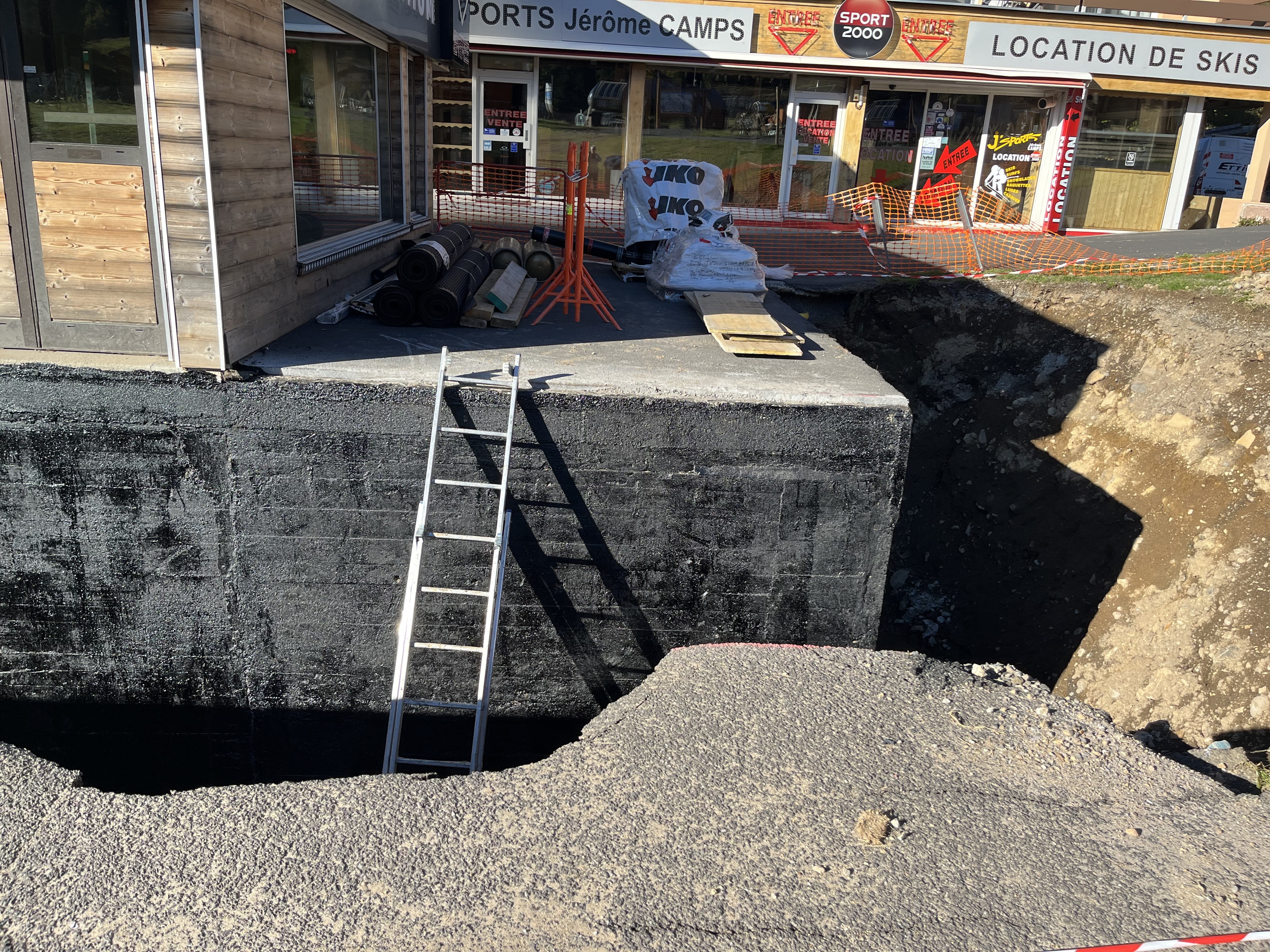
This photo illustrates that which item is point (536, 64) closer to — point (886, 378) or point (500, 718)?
point (886, 378)

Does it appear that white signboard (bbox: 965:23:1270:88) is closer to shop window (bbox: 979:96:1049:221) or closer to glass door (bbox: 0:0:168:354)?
shop window (bbox: 979:96:1049:221)

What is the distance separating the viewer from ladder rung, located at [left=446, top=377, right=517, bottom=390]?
538 cm

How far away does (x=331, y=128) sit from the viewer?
8125mm

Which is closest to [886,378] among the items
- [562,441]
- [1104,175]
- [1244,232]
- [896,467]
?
[896,467]

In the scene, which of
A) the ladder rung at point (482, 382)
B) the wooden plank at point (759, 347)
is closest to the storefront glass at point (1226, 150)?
the wooden plank at point (759, 347)

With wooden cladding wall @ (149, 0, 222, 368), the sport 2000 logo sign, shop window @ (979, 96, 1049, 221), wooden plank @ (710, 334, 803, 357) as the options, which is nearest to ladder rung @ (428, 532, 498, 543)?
wooden cladding wall @ (149, 0, 222, 368)

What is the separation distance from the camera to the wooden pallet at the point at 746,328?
6.54m

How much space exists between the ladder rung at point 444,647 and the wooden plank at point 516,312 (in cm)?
256

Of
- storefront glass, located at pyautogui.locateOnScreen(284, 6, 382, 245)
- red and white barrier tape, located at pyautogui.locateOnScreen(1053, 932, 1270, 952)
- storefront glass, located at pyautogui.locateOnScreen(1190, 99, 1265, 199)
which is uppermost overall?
storefront glass, located at pyautogui.locateOnScreen(1190, 99, 1265, 199)

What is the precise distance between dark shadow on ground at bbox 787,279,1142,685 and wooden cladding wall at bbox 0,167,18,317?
710 cm

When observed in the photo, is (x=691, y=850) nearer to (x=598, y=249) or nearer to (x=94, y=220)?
(x=94, y=220)

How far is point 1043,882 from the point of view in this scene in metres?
3.49

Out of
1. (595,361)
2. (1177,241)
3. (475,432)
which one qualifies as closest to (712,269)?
(595,361)

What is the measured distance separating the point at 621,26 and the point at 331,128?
10125mm
